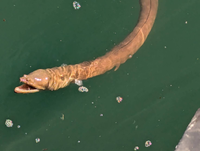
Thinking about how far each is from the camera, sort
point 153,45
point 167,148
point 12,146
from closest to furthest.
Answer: point 12,146 → point 167,148 → point 153,45

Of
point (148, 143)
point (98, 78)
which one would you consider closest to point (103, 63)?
point (98, 78)

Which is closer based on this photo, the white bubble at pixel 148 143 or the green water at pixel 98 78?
the green water at pixel 98 78

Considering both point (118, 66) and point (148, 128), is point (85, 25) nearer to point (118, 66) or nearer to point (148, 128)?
point (118, 66)

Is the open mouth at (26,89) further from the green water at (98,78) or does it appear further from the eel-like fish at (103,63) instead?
the green water at (98,78)

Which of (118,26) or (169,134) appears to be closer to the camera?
(169,134)

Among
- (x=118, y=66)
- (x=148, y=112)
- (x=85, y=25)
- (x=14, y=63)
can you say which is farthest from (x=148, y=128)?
(x=14, y=63)

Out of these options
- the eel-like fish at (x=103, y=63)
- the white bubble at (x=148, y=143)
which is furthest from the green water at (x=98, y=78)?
the eel-like fish at (x=103, y=63)
